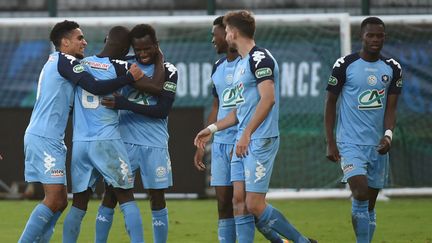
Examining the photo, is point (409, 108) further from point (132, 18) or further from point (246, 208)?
point (246, 208)

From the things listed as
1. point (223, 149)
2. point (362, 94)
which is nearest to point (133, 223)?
point (223, 149)

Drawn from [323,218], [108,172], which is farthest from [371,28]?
[323,218]

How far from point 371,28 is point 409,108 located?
7409mm

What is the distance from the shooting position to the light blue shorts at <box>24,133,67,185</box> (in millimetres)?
8938

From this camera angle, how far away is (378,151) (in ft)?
32.4

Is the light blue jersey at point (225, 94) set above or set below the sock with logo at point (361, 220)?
above

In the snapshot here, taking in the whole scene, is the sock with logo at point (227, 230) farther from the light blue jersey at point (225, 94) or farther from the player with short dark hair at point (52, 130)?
the player with short dark hair at point (52, 130)

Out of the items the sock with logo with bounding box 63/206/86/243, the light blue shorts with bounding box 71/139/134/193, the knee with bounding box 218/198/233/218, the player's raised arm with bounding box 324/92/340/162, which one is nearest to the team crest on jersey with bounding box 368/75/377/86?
the player's raised arm with bounding box 324/92/340/162

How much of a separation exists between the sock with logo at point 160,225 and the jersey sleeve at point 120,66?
127cm

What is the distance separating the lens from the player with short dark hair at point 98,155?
9.07 m

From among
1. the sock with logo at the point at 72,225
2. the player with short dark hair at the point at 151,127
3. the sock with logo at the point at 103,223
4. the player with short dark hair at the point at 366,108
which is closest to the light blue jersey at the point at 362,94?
the player with short dark hair at the point at 366,108

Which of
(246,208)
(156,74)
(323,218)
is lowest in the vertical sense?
(323,218)

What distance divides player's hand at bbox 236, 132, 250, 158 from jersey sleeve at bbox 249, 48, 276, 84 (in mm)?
453

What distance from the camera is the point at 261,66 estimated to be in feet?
28.4
